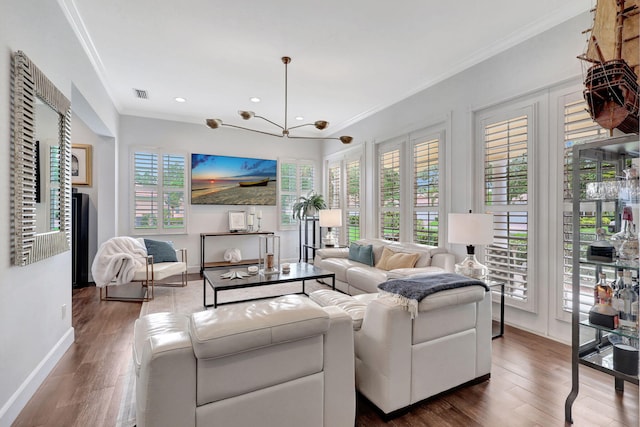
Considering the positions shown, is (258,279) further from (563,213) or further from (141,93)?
(141,93)

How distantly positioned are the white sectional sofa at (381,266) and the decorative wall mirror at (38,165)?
10.0 ft

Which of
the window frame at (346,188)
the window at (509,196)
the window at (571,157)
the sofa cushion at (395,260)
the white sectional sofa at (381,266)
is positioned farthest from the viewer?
the window frame at (346,188)

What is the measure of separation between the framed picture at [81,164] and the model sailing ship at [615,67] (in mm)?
6301

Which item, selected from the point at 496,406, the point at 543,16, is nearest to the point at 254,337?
the point at 496,406

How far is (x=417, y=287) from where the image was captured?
71.9 inches

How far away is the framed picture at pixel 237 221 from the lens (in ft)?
20.7

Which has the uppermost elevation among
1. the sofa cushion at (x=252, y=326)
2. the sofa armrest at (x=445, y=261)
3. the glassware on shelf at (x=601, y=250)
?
the glassware on shelf at (x=601, y=250)

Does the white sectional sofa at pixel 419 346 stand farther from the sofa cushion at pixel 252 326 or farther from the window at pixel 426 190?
the window at pixel 426 190

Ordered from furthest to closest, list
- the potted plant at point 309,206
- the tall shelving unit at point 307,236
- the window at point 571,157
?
the tall shelving unit at point 307,236 → the potted plant at point 309,206 → the window at point 571,157

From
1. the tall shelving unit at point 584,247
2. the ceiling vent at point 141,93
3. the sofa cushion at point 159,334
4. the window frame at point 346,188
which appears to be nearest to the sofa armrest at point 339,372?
the sofa cushion at point 159,334

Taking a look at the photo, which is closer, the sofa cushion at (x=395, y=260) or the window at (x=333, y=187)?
the sofa cushion at (x=395, y=260)

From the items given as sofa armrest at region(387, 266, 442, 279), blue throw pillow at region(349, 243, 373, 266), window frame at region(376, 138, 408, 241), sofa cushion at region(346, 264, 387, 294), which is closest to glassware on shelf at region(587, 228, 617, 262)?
sofa armrest at region(387, 266, 442, 279)

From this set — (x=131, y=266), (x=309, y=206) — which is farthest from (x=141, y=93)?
(x=309, y=206)

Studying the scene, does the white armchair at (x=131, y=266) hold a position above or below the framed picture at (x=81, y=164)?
below
